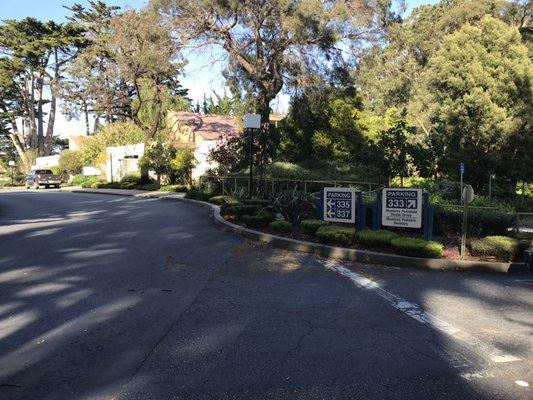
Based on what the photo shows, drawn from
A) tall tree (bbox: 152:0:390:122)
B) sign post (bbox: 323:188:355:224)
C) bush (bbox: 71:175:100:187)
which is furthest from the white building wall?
sign post (bbox: 323:188:355:224)

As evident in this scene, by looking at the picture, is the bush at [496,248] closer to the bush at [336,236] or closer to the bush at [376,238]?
the bush at [376,238]

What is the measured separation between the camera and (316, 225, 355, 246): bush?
985 cm

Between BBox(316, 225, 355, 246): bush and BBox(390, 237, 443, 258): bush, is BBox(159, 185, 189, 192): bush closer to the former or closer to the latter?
BBox(316, 225, 355, 246): bush

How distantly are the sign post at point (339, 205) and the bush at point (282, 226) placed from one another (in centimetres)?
83

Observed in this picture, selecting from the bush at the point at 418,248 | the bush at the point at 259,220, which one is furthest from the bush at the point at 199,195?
the bush at the point at 418,248

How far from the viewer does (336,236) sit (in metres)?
9.86

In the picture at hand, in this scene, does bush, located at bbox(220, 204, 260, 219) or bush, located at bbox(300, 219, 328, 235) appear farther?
bush, located at bbox(220, 204, 260, 219)

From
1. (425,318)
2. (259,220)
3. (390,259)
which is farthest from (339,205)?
(425,318)

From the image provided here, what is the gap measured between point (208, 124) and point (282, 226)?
30.7 m

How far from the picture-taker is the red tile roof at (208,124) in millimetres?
38416

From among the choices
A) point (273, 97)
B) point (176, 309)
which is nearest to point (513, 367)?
point (176, 309)

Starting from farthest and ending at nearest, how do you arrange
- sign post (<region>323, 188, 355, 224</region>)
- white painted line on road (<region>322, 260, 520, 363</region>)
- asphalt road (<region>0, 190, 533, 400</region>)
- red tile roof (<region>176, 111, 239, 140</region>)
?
red tile roof (<region>176, 111, 239, 140</region>) → sign post (<region>323, 188, 355, 224</region>) → white painted line on road (<region>322, 260, 520, 363</region>) → asphalt road (<region>0, 190, 533, 400</region>)

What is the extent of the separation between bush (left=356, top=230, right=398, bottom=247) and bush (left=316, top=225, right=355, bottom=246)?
215 millimetres

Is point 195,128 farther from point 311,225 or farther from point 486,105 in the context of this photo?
point 311,225
